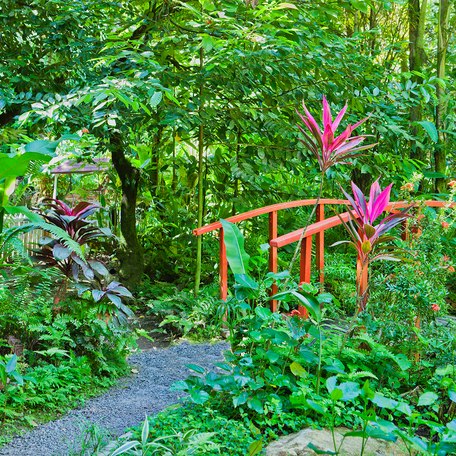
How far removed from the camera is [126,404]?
3.93 metres

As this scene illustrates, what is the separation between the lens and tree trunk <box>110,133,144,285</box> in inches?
279

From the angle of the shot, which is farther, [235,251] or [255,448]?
[235,251]

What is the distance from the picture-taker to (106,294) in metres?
4.40

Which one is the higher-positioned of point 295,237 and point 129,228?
point 295,237

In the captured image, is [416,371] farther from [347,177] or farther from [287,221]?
[287,221]

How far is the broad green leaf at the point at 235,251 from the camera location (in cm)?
365

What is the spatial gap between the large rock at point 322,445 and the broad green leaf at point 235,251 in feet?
3.04

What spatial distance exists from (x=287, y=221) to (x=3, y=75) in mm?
3350

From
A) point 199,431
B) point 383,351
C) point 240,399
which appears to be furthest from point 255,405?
point 383,351

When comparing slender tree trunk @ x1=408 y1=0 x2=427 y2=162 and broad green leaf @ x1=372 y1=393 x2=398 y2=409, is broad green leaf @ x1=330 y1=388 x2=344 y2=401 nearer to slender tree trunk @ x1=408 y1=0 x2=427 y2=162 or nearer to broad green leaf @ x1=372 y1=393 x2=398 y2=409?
broad green leaf @ x1=372 y1=393 x2=398 y2=409

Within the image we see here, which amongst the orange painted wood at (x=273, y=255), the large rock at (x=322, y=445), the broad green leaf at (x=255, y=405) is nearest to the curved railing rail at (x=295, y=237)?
the orange painted wood at (x=273, y=255)

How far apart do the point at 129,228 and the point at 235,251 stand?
3.60 metres

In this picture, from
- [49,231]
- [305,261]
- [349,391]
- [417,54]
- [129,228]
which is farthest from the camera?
[417,54]

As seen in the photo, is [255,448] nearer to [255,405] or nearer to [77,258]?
[255,405]
